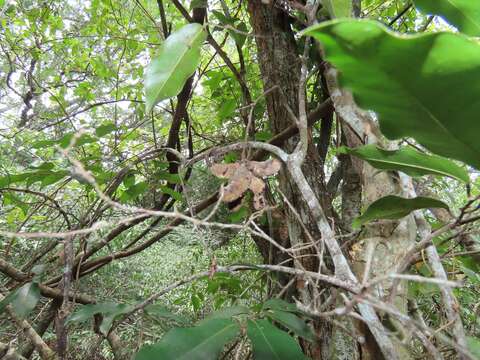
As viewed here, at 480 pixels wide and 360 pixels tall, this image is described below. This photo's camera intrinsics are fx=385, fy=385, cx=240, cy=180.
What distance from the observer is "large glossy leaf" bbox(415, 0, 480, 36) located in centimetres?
33

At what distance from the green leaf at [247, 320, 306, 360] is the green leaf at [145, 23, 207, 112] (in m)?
0.28

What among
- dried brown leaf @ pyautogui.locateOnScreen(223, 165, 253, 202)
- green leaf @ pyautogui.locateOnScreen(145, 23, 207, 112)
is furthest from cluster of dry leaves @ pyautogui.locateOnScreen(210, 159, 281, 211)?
green leaf @ pyautogui.locateOnScreen(145, 23, 207, 112)

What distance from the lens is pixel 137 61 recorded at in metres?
2.01

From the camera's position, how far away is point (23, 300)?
653mm

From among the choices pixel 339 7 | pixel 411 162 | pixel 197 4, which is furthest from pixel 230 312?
pixel 197 4

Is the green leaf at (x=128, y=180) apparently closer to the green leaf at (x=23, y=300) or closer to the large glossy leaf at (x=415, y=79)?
the green leaf at (x=23, y=300)

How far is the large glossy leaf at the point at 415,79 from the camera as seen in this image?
238 millimetres

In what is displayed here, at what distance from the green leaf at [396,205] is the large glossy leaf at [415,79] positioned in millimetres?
72

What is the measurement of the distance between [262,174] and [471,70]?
1.01 feet

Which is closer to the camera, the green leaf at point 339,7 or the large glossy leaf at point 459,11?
the large glossy leaf at point 459,11

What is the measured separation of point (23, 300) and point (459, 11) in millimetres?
730

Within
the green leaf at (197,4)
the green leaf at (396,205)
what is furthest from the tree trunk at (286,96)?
the green leaf at (396,205)

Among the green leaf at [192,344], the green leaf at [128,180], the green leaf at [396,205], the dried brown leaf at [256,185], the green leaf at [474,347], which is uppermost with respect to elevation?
the green leaf at [128,180]

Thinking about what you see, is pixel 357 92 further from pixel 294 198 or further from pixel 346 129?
pixel 294 198
